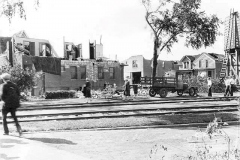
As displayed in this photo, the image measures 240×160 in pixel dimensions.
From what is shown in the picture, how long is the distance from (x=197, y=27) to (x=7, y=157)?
28.3 metres

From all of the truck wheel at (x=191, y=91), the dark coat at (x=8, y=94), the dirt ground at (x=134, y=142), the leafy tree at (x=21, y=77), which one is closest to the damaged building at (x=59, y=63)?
the leafy tree at (x=21, y=77)

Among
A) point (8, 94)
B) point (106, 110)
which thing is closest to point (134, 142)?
point (8, 94)

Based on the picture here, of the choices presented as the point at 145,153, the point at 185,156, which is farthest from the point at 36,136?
the point at 185,156

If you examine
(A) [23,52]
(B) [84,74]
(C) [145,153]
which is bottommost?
(C) [145,153]

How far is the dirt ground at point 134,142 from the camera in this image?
6.42m

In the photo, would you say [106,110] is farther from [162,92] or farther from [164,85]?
[164,85]

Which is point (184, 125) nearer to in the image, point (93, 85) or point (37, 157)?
point (37, 157)

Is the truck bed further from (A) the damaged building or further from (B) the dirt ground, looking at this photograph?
(B) the dirt ground

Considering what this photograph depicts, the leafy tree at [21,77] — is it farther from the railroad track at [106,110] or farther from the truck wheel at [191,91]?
the truck wheel at [191,91]

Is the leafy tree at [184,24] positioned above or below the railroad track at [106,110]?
above

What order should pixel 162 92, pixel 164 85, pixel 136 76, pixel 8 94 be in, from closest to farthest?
pixel 8 94 < pixel 162 92 < pixel 164 85 < pixel 136 76

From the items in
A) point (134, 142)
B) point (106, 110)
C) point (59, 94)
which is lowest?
point (134, 142)

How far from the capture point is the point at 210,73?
203 feet

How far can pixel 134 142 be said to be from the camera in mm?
7711
